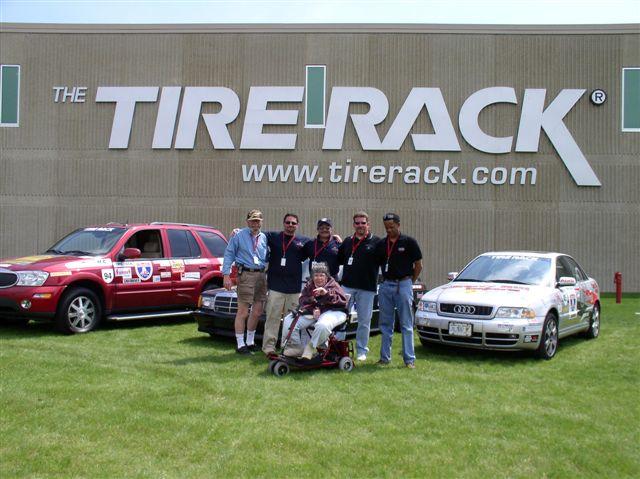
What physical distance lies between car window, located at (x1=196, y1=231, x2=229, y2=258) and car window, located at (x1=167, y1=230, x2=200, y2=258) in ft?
0.84

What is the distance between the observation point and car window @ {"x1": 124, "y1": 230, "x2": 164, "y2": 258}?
11383mm

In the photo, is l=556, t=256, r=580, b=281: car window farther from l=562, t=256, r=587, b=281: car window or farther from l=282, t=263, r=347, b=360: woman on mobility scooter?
l=282, t=263, r=347, b=360: woman on mobility scooter

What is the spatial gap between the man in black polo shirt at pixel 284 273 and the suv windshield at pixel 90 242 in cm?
396

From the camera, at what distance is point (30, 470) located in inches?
172

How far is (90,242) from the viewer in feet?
37.0

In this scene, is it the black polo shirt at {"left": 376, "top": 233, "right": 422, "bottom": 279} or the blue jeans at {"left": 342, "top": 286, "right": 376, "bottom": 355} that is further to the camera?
the blue jeans at {"left": 342, "top": 286, "right": 376, "bottom": 355}

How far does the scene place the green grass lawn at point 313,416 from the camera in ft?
15.0

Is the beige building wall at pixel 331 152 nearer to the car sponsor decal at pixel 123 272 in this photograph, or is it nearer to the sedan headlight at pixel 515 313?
the car sponsor decal at pixel 123 272

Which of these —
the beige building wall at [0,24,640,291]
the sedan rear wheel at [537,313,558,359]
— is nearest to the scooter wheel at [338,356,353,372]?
the sedan rear wheel at [537,313,558,359]

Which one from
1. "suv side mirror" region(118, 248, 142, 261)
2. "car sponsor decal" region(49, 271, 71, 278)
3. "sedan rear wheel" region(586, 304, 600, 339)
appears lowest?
"sedan rear wheel" region(586, 304, 600, 339)

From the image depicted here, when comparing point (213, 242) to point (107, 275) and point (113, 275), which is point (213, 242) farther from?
point (107, 275)

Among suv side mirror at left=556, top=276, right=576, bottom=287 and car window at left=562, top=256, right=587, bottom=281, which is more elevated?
car window at left=562, top=256, right=587, bottom=281

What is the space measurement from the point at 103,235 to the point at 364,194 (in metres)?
9.41

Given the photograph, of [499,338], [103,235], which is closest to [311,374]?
[499,338]
